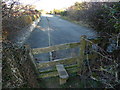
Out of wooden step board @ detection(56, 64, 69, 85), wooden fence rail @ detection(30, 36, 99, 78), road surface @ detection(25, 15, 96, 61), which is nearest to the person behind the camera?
wooden step board @ detection(56, 64, 69, 85)

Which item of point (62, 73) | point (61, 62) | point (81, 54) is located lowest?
point (62, 73)

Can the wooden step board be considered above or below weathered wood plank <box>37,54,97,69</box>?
below

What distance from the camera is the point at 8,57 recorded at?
257cm

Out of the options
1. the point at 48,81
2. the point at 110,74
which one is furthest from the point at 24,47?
the point at 110,74

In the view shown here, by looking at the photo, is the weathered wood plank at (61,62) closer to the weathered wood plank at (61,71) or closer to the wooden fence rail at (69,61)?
the wooden fence rail at (69,61)

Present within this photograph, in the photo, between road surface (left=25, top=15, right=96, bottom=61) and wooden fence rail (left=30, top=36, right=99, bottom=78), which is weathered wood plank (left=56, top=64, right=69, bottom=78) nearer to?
wooden fence rail (left=30, top=36, right=99, bottom=78)

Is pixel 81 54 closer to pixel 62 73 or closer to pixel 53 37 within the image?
pixel 62 73

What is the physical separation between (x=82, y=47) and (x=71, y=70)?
872 millimetres

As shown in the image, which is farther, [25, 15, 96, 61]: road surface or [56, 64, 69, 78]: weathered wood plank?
[25, 15, 96, 61]: road surface

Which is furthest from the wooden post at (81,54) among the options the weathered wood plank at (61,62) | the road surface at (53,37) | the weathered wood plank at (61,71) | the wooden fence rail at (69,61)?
the weathered wood plank at (61,71)

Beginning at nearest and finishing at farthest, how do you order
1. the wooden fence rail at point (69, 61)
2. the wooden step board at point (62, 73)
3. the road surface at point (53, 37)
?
the wooden step board at point (62, 73)
the wooden fence rail at point (69, 61)
the road surface at point (53, 37)

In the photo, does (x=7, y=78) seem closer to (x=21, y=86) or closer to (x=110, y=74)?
(x=21, y=86)

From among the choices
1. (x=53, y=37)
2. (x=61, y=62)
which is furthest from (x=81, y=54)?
(x=53, y=37)

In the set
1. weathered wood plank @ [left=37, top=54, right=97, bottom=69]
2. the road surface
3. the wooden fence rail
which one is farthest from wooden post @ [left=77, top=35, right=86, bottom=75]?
the road surface
